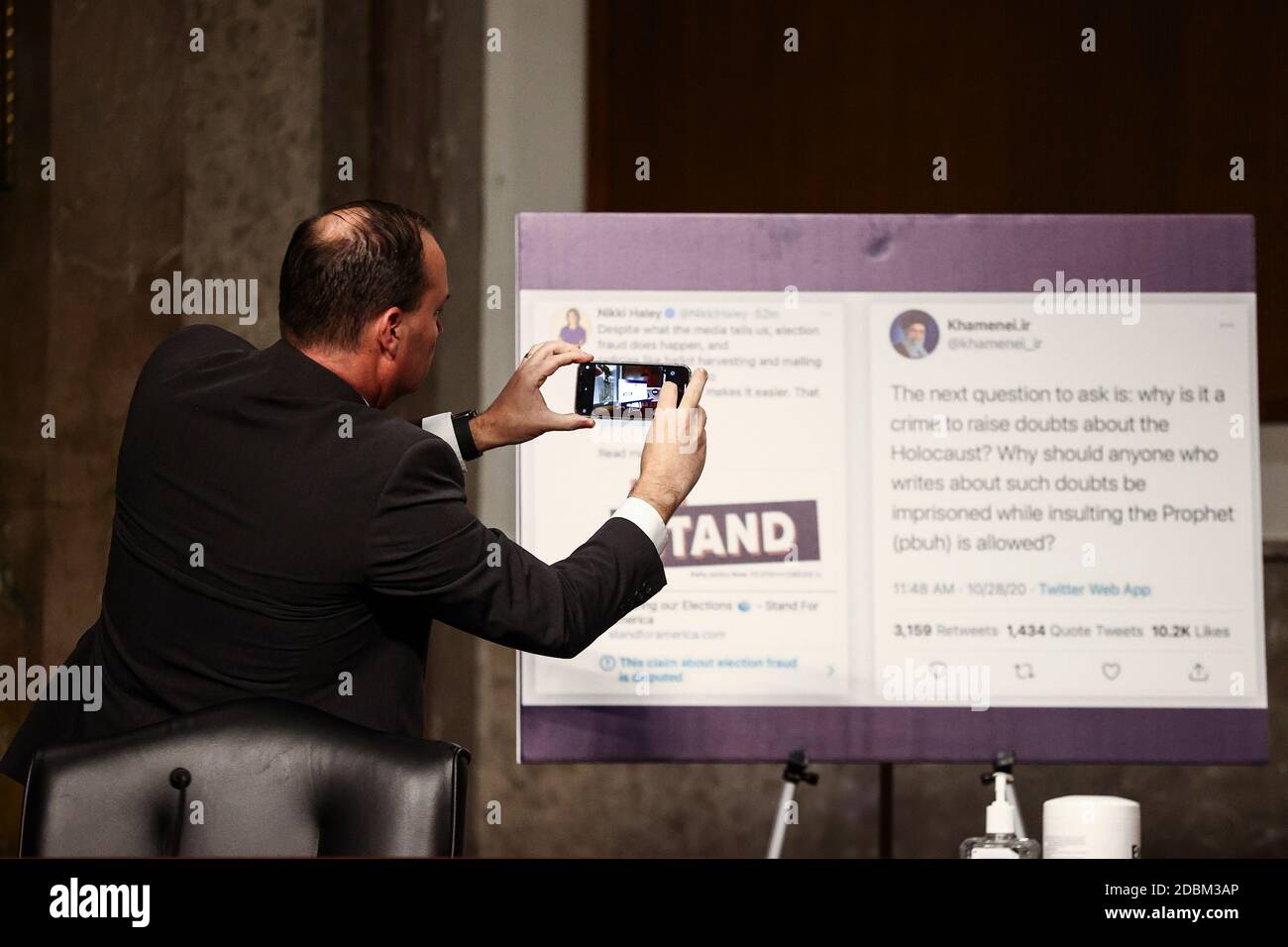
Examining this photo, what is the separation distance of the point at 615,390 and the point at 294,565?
688mm

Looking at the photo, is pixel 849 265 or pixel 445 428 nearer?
pixel 445 428

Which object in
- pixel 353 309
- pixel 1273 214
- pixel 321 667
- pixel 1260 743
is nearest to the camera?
pixel 321 667

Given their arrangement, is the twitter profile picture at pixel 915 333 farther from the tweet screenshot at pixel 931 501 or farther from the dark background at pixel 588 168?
the dark background at pixel 588 168

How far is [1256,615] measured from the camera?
2270 mm

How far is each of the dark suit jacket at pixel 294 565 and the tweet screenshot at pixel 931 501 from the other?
0.62m

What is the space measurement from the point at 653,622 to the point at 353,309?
0.80 meters

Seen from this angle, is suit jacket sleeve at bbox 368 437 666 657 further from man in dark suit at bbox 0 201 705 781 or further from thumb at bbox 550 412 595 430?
thumb at bbox 550 412 595 430

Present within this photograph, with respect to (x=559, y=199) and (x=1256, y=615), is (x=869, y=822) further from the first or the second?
(x=559, y=199)

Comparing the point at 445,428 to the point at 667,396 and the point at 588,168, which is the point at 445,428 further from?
the point at 588,168

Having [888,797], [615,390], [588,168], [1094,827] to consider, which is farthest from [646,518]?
[588,168]

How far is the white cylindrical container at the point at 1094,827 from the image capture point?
188 cm

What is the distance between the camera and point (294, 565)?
5.19 feet

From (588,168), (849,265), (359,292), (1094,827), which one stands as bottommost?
(1094,827)

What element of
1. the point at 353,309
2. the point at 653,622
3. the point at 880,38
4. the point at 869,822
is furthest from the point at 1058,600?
the point at 880,38
